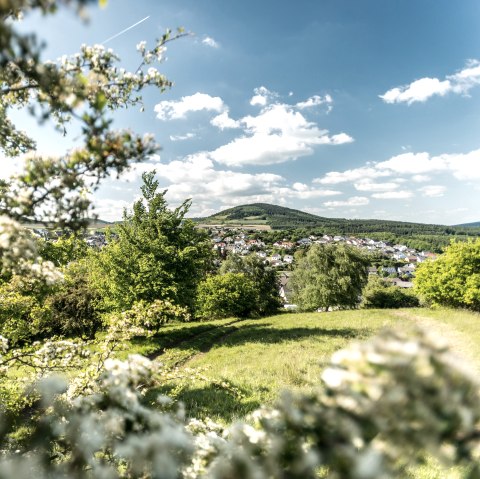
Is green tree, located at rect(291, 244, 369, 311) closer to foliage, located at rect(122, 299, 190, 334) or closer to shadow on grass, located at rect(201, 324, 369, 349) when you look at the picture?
shadow on grass, located at rect(201, 324, 369, 349)

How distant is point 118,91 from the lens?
4820 millimetres

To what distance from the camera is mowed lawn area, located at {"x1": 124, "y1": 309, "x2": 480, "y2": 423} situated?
11102mm

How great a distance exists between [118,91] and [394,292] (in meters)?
60.7

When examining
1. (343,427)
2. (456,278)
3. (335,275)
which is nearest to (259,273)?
(335,275)

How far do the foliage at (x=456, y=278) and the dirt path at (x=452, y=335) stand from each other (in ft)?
15.3

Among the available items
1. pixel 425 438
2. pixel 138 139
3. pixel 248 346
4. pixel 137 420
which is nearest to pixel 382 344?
pixel 425 438

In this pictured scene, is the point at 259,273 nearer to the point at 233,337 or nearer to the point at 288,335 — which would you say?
the point at 233,337

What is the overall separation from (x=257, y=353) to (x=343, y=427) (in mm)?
18933

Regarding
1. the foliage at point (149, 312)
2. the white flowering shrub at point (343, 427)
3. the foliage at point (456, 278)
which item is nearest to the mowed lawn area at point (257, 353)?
the foliage at point (149, 312)

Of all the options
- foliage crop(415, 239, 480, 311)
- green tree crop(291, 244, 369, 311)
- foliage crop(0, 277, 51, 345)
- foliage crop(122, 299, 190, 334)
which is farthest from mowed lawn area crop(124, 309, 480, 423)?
green tree crop(291, 244, 369, 311)

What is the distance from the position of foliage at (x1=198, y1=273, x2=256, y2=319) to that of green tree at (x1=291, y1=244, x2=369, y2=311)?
37.1ft

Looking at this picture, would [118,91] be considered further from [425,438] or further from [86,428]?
[425,438]

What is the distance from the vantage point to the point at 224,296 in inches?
1832

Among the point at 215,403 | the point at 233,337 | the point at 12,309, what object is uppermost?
the point at 12,309
